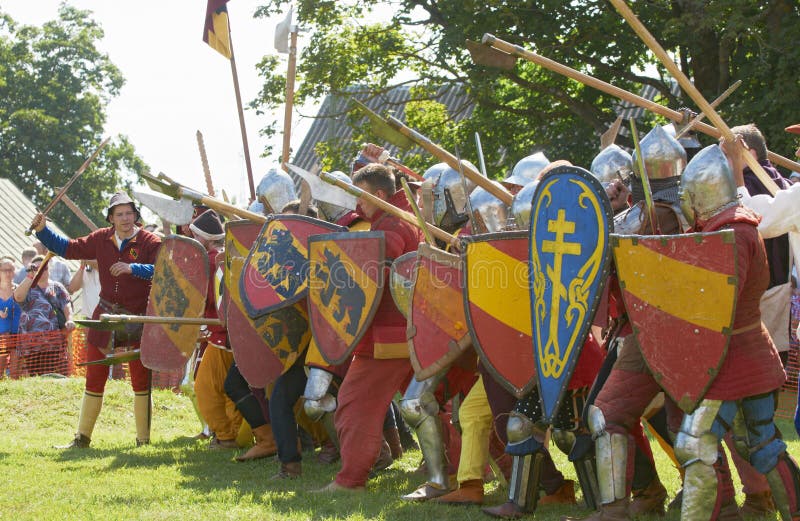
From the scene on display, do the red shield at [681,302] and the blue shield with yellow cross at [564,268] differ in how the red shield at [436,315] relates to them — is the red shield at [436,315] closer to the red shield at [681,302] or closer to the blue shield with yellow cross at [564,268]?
the blue shield with yellow cross at [564,268]

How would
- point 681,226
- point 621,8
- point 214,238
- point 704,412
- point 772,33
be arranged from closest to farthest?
point 704,412
point 681,226
point 621,8
point 214,238
point 772,33

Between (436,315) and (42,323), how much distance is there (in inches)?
274

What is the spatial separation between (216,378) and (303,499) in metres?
2.26

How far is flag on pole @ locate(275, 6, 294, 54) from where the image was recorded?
7.36m

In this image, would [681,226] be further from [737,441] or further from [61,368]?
[61,368]

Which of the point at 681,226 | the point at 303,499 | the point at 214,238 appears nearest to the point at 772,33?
the point at 214,238

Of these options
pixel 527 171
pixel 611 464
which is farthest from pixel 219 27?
pixel 611 464

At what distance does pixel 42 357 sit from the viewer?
11.0 metres

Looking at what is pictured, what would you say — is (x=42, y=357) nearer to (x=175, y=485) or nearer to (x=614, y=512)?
(x=175, y=485)

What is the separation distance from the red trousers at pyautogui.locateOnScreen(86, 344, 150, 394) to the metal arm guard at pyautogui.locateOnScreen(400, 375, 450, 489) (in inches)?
110

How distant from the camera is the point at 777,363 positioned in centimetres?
392

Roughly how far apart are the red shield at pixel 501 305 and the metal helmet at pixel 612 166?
95 centimetres

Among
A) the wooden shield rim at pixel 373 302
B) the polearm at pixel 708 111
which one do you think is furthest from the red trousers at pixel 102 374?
the polearm at pixel 708 111

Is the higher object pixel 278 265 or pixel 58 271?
pixel 58 271
